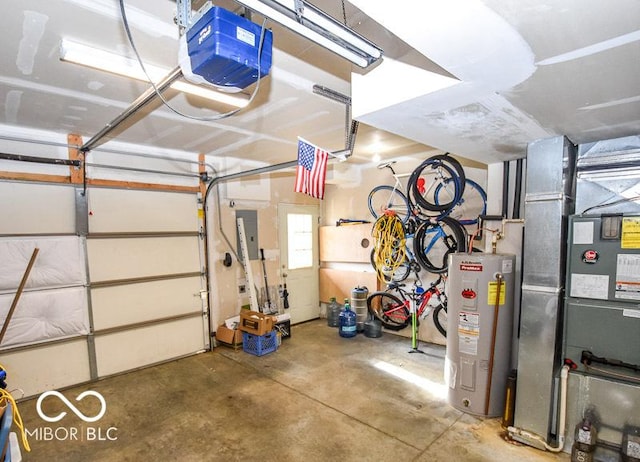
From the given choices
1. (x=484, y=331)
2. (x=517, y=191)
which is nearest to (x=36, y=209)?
(x=484, y=331)

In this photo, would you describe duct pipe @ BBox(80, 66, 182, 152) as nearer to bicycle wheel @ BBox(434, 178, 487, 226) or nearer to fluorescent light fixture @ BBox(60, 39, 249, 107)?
fluorescent light fixture @ BBox(60, 39, 249, 107)

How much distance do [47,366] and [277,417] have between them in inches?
102

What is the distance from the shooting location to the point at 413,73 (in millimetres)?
1767

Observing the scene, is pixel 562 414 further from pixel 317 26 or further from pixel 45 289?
pixel 45 289

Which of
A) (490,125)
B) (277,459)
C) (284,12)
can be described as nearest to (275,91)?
(284,12)

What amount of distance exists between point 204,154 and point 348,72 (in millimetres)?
3015

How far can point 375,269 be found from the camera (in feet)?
16.9

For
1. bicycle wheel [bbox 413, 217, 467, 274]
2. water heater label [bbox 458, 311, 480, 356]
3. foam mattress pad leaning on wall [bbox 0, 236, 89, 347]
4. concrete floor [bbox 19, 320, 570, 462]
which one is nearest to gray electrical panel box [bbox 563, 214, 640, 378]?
water heater label [bbox 458, 311, 480, 356]

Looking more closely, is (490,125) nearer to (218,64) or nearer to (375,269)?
(218,64)

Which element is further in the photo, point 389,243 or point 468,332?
point 389,243

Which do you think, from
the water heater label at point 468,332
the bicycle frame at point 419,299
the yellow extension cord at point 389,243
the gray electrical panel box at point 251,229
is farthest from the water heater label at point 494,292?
the gray electrical panel box at point 251,229

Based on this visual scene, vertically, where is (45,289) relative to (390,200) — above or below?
below

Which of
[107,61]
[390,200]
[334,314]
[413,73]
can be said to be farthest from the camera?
[334,314]

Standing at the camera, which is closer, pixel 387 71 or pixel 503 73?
pixel 503 73
